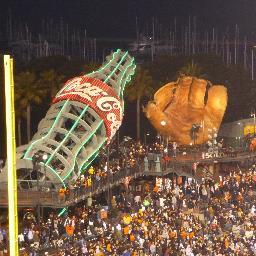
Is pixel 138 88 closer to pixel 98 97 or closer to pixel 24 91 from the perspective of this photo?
pixel 24 91

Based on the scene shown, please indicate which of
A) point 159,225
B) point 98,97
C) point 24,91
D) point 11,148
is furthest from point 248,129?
point 11,148

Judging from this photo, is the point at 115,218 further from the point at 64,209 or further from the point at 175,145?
the point at 175,145

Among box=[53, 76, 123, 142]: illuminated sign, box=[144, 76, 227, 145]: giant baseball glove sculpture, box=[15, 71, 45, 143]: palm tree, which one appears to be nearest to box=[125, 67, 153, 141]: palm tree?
box=[144, 76, 227, 145]: giant baseball glove sculpture

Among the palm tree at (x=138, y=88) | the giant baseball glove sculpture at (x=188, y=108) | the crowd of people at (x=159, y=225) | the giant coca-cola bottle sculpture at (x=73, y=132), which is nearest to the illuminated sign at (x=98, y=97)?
the giant coca-cola bottle sculpture at (x=73, y=132)

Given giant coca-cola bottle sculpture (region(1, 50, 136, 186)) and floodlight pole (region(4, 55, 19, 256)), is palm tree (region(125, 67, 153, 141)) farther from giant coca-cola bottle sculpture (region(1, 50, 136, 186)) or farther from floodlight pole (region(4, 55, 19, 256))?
floodlight pole (region(4, 55, 19, 256))

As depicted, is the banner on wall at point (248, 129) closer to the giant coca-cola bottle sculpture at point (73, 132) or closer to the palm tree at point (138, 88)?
the palm tree at point (138, 88)

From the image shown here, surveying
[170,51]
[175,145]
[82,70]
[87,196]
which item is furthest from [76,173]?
Result: [170,51]
